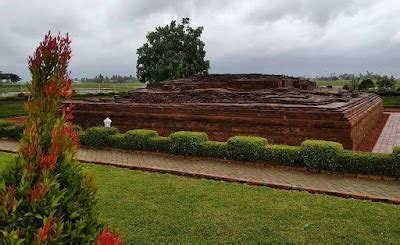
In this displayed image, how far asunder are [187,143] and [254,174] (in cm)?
193

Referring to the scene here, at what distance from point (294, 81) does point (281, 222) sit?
12472 millimetres

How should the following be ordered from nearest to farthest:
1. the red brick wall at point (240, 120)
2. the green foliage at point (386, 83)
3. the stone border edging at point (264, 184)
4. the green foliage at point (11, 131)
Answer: the stone border edging at point (264, 184)
the red brick wall at point (240, 120)
the green foliage at point (11, 131)
the green foliage at point (386, 83)

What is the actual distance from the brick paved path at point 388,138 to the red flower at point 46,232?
29.6 ft

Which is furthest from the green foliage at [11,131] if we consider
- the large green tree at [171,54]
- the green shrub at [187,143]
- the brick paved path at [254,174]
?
the large green tree at [171,54]

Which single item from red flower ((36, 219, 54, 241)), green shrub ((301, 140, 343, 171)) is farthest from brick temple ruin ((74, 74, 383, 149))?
red flower ((36, 219, 54, 241))

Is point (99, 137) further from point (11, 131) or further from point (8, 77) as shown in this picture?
point (8, 77)

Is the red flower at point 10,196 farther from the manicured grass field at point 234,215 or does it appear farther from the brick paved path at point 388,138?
the brick paved path at point 388,138

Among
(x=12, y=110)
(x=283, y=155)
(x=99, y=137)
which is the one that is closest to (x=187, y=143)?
(x=283, y=155)

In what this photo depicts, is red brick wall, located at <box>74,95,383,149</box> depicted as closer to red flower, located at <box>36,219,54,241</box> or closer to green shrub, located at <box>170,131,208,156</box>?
green shrub, located at <box>170,131,208,156</box>

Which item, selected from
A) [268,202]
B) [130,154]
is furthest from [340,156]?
[130,154]

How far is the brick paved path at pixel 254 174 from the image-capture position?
19.8 feet

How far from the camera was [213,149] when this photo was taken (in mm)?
8219

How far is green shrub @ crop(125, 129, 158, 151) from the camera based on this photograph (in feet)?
29.4

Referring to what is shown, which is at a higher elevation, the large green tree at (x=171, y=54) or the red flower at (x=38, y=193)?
the large green tree at (x=171, y=54)
